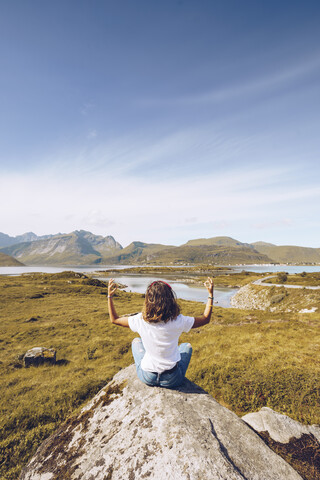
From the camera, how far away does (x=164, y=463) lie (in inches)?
133

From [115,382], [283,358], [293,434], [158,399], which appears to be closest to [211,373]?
[283,358]

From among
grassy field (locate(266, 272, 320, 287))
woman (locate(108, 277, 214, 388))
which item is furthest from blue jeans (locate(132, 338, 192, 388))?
grassy field (locate(266, 272, 320, 287))

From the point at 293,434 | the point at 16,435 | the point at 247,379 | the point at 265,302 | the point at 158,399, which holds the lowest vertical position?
the point at 265,302

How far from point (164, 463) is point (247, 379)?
813 cm

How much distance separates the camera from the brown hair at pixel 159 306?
16.1 ft

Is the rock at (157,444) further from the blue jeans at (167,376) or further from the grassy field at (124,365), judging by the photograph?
the grassy field at (124,365)

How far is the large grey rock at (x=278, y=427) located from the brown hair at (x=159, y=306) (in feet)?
13.2

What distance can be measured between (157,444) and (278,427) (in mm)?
3983

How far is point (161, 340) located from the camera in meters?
5.00

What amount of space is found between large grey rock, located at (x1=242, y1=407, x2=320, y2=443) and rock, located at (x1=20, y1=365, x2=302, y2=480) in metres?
1.57

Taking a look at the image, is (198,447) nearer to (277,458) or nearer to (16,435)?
(277,458)

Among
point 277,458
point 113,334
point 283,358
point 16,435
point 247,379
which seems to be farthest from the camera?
point 113,334

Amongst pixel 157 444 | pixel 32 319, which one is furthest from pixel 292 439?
pixel 32 319

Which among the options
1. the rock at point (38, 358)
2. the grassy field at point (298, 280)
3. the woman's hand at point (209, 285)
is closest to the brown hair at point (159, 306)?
the woman's hand at point (209, 285)
